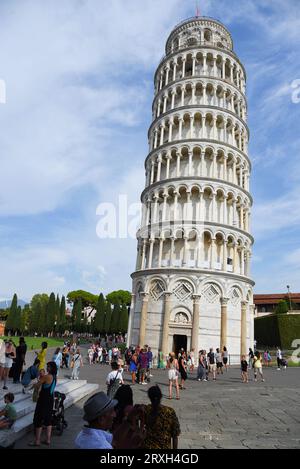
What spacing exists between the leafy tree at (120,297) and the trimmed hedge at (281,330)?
6011 cm

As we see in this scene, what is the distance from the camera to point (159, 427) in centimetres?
532

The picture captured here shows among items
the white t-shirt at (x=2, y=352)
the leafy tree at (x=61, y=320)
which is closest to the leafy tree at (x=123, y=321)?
the leafy tree at (x=61, y=320)

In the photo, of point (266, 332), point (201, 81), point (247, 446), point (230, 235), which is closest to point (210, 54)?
point (201, 81)

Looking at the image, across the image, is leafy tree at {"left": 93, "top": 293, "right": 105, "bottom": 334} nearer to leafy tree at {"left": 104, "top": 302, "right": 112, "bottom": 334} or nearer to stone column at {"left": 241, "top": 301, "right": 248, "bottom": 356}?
leafy tree at {"left": 104, "top": 302, "right": 112, "bottom": 334}

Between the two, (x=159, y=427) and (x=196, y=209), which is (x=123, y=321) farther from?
(x=159, y=427)

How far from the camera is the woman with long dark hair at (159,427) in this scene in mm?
5238

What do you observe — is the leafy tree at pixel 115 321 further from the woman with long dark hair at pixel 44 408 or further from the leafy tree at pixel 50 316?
the woman with long dark hair at pixel 44 408

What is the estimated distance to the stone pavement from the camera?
9203 mm

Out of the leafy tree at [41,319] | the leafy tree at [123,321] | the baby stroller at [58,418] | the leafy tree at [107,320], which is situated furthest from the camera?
the leafy tree at [123,321]

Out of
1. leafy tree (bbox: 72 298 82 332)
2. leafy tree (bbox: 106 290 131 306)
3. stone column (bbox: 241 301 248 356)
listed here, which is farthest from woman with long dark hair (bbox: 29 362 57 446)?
leafy tree (bbox: 106 290 131 306)

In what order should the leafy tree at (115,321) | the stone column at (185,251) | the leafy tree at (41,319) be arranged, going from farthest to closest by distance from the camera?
the leafy tree at (115,321), the leafy tree at (41,319), the stone column at (185,251)

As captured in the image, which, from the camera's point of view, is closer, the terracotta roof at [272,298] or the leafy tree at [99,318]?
the terracotta roof at [272,298]

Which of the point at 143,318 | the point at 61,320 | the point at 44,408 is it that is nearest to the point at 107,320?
the point at 61,320
